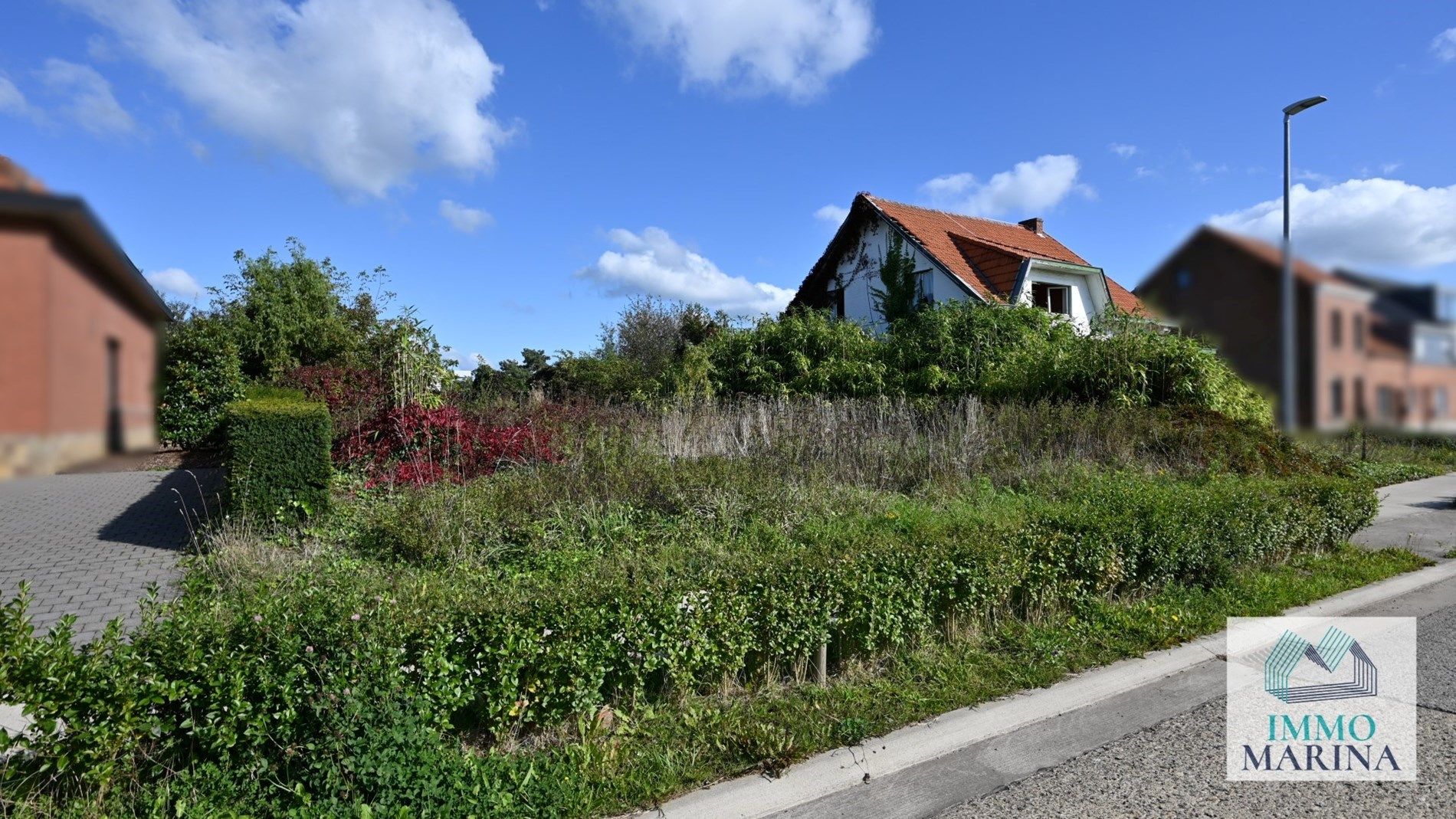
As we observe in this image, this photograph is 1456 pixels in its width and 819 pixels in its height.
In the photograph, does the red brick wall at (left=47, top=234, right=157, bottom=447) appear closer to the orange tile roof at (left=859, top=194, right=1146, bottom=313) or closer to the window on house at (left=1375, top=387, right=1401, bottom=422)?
the window on house at (left=1375, top=387, right=1401, bottom=422)

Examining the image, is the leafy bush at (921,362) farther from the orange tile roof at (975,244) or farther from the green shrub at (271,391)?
the green shrub at (271,391)

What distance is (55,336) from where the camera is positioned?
48 cm

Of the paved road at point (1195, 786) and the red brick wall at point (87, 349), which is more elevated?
the red brick wall at point (87, 349)

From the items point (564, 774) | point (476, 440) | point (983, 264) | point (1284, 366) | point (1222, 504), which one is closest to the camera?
point (1284, 366)

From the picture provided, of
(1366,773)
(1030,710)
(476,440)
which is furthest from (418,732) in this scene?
(476,440)

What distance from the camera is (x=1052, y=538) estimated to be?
518cm

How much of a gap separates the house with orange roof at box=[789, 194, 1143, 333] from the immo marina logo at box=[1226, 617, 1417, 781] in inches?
460

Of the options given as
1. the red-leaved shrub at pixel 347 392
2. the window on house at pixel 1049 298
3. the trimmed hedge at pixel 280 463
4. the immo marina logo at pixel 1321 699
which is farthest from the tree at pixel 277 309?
the window on house at pixel 1049 298

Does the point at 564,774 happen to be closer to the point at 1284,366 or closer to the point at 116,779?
the point at 116,779

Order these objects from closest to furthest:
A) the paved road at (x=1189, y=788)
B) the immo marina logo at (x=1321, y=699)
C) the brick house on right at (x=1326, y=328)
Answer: the brick house on right at (x=1326, y=328), the paved road at (x=1189, y=788), the immo marina logo at (x=1321, y=699)

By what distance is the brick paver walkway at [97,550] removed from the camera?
19.3 ft

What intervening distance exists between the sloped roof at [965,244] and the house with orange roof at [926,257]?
25 millimetres

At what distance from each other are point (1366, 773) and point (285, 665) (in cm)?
464

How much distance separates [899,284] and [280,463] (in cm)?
1577
